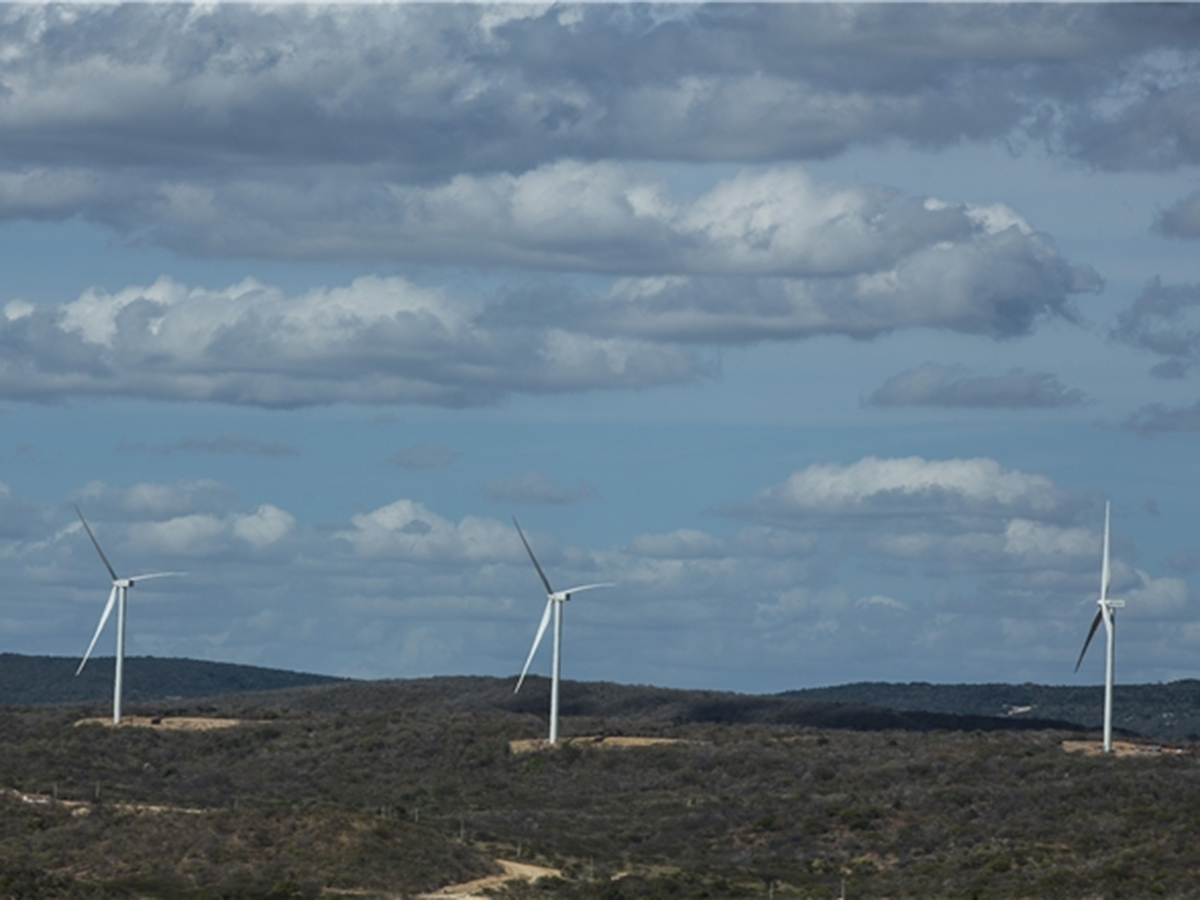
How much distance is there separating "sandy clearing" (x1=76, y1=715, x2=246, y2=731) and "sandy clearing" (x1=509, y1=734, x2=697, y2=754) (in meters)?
26.6

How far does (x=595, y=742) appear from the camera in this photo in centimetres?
14300

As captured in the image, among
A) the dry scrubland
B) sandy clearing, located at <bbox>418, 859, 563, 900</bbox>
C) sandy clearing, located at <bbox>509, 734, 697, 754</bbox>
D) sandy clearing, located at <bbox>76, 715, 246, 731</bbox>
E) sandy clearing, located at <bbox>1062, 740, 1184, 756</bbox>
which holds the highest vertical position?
sandy clearing, located at <bbox>1062, 740, 1184, 756</bbox>

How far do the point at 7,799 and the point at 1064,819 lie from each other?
48023mm

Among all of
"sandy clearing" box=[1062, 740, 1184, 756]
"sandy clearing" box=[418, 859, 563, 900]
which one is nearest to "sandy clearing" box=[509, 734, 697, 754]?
"sandy clearing" box=[1062, 740, 1184, 756]

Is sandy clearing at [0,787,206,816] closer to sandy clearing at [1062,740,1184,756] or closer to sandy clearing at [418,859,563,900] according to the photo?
sandy clearing at [418,859,563,900]

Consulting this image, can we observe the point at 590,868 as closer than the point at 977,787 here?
Yes

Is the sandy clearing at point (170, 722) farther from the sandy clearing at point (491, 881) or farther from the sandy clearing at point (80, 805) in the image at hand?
the sandy clearing at point (491, 881)

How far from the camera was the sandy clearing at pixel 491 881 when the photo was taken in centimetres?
8412

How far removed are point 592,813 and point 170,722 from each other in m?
58.8

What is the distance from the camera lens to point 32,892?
76062mm

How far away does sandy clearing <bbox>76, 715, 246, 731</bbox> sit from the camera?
16050 centimetres

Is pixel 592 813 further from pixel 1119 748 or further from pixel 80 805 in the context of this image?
pixel 1119 748

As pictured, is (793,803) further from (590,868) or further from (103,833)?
(103,833)

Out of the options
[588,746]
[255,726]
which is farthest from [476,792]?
[255,726]
